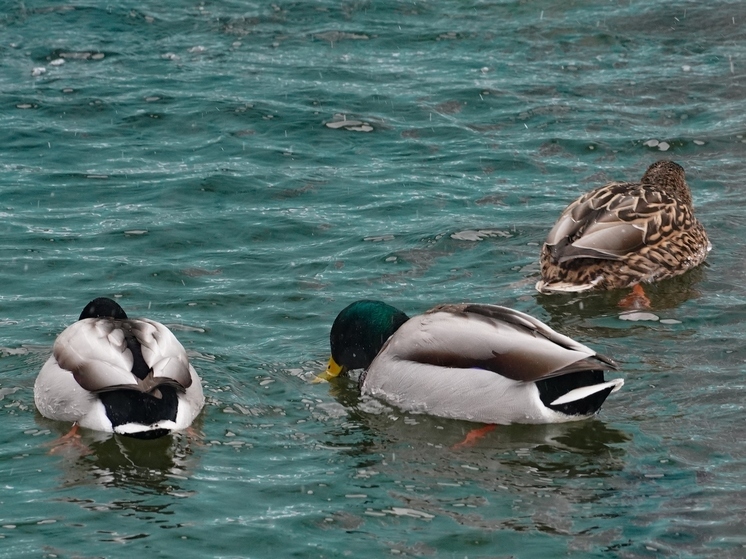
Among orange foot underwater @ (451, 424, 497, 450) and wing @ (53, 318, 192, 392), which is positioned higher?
wing @ (53, 318, 192, 392)

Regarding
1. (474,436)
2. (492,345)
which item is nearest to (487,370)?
(492,345)

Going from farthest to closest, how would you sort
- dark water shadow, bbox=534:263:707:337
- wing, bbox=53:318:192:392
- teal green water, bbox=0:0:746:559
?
dark water shadow, bbox=534:263:707:337 → wing, bbox=53:318:192:392 → teal green water, bbox=0:0:746:559

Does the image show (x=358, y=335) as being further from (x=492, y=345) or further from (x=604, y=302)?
(x=604, y=302)

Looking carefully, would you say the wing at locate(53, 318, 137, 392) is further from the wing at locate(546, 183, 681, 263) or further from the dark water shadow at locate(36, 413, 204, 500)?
the wing at locate(546, 183, 681, 263)

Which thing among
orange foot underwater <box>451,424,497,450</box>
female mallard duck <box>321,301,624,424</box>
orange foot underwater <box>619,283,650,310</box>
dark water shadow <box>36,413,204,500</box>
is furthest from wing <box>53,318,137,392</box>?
orange foot underwater <box>619,283,650,310</box>

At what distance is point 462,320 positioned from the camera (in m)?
8.02

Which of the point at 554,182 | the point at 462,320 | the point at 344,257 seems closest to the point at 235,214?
the point at 344,257

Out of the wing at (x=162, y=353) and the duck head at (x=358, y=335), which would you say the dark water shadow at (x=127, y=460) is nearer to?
the wing at (x=162, y=353)

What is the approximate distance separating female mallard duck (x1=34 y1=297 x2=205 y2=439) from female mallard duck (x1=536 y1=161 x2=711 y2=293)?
3.21 meters

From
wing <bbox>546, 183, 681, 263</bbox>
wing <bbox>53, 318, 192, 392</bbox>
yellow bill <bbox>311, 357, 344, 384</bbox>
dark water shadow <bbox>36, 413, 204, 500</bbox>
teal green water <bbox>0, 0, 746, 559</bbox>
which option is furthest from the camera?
wing <bbox>546, 183, 681, 263</bbox>

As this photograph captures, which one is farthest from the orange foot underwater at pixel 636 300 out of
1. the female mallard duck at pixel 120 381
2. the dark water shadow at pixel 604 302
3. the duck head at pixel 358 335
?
the female mallard duck at pixel 120 381

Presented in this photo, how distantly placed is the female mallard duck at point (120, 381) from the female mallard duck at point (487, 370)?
1270mm

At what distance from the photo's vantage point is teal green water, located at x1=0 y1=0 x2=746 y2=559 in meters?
6.62

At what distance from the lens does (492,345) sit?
7.85 meters
